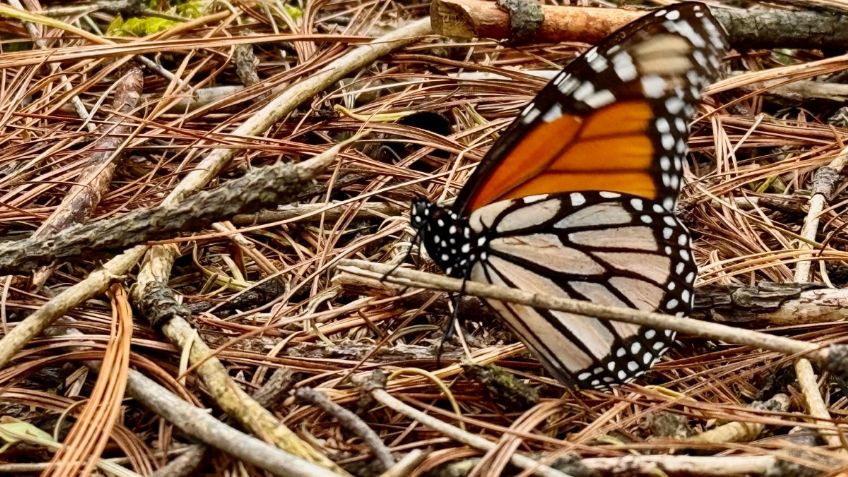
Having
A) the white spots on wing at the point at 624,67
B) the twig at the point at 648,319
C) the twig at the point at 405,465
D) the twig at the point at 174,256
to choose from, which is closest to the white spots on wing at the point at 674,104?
the white spots on wing at the point at 624,67

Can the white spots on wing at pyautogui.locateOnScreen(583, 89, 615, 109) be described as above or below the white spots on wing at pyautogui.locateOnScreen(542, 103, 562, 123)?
above

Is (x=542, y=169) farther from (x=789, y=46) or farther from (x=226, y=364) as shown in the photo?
(x=789, y=46)

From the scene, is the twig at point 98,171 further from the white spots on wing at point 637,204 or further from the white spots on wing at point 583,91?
the white spots on wing at point 637,204

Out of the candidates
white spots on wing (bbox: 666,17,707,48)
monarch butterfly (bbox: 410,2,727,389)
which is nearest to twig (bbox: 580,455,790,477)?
monarch butterfly (bbox: 410,2,727,389)

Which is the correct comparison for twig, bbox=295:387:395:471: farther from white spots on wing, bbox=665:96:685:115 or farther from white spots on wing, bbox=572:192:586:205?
white spots on wing, bbox=665:96:685:115

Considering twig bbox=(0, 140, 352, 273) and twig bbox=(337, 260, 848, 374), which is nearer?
twig bbox=(337, 260, 848, 374)

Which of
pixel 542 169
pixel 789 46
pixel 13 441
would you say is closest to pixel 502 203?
pixel 542 169

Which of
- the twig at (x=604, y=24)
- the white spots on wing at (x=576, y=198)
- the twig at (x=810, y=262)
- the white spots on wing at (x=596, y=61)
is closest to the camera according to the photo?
the twig at (x=810, y=262)
